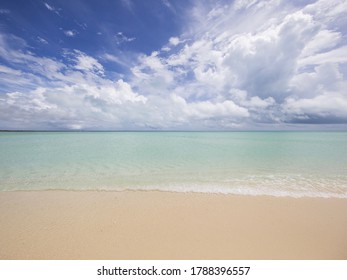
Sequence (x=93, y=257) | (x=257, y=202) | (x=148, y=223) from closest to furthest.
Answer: (x=93, y=257)
(x=148, y=223)
(x=257, y=202)

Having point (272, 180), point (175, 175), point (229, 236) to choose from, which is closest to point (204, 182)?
point (175, 175)

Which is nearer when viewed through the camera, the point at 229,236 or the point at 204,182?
the point at 229,236

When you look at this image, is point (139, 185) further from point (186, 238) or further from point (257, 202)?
point (257, 202)

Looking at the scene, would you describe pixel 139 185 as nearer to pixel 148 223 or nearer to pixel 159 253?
pixel 148 223

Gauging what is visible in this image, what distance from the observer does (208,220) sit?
4938 millimetres

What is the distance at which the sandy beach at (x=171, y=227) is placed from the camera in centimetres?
368

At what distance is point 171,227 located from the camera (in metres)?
4.60

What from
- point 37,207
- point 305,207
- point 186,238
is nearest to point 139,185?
point 37,207

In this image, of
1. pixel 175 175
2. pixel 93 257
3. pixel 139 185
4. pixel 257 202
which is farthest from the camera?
pixel 175 175

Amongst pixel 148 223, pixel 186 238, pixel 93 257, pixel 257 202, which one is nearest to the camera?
pixel 93 257

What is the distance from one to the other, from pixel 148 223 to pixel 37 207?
167 inches

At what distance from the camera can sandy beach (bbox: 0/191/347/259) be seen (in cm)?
368

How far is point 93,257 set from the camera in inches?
141

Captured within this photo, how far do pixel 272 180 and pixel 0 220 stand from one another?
1153 cm
